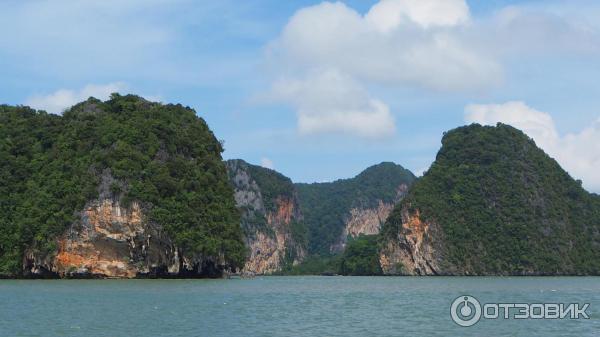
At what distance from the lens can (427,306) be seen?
43.7m

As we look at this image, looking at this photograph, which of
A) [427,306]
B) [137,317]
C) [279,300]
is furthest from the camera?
[279,300]

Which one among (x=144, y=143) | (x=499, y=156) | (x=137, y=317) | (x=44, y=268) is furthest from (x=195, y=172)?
(x=499, y=156)

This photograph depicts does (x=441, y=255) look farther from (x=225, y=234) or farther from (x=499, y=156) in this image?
(x=225, y=234)

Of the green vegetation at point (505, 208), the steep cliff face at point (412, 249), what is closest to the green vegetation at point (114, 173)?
the steep cliff face at point (412, 249)

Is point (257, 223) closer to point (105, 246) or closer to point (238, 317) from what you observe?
point (105, 246)

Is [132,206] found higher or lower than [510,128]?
lower

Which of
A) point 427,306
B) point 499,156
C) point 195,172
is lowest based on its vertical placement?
point 427,306

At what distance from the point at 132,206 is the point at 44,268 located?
958 centimetres

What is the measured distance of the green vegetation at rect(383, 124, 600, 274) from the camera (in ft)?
410

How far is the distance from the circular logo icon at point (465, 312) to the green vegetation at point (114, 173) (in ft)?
117

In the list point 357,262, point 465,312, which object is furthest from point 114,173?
point 357,262

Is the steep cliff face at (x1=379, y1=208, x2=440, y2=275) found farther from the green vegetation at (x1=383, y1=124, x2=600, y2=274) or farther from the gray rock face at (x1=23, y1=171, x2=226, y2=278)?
the gray rock face at (x1=23, y1=171, x2=226, y2=278)

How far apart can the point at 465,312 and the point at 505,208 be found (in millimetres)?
97323

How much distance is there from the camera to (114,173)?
7250 centimetres
